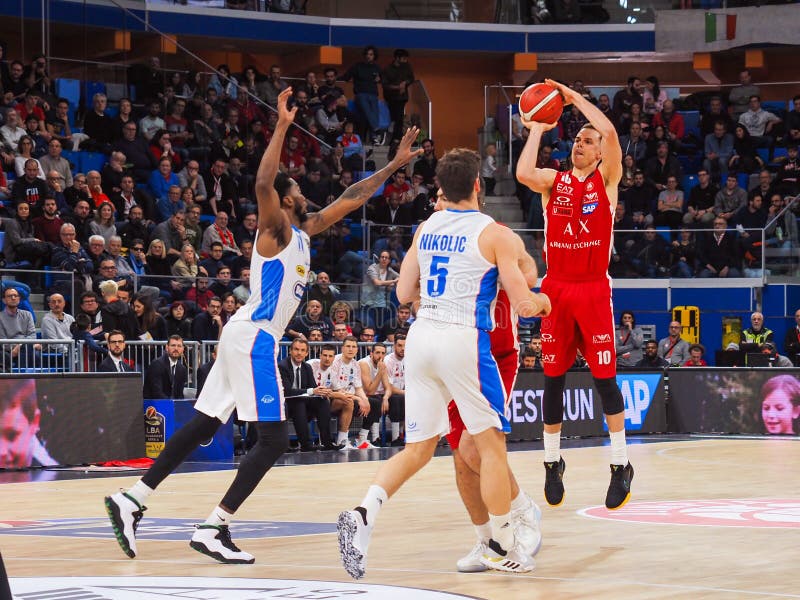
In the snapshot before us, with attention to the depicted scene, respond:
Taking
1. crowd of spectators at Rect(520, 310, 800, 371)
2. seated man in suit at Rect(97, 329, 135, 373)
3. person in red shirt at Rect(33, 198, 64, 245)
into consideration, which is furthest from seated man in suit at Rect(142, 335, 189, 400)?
crowd of spectators at Rect(520, 310, 800, 371)

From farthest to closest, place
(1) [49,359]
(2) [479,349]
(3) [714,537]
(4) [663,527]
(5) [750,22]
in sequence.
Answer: (5) [750,22]
(1) [49,359]
(4) [663,527]
(3) [714,537]
(2) [479,349]

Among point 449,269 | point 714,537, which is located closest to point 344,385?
point 714,537

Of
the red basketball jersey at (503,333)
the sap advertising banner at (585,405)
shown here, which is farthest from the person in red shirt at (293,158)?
the red basketball jersey at (503,333)

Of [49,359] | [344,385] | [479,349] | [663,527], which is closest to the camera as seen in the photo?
[479,349]

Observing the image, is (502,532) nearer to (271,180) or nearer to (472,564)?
(472,564)

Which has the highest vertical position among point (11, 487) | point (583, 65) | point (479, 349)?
point (583, 65)

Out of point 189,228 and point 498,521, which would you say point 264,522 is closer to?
point 498,521

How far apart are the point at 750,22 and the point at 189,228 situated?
15.3 m

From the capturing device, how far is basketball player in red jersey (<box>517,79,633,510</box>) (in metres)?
8.73

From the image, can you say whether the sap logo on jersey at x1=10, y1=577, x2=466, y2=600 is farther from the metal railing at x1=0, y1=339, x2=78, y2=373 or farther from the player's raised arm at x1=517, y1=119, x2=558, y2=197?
the metal railing at x1=0, y1=339, x2=78, y2=373

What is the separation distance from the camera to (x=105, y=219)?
59.6 ft

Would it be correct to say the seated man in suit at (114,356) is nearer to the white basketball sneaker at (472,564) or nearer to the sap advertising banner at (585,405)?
the sap advertising banner at (585,405)

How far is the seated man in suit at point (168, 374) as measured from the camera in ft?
51.3

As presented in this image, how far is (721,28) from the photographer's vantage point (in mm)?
29062
